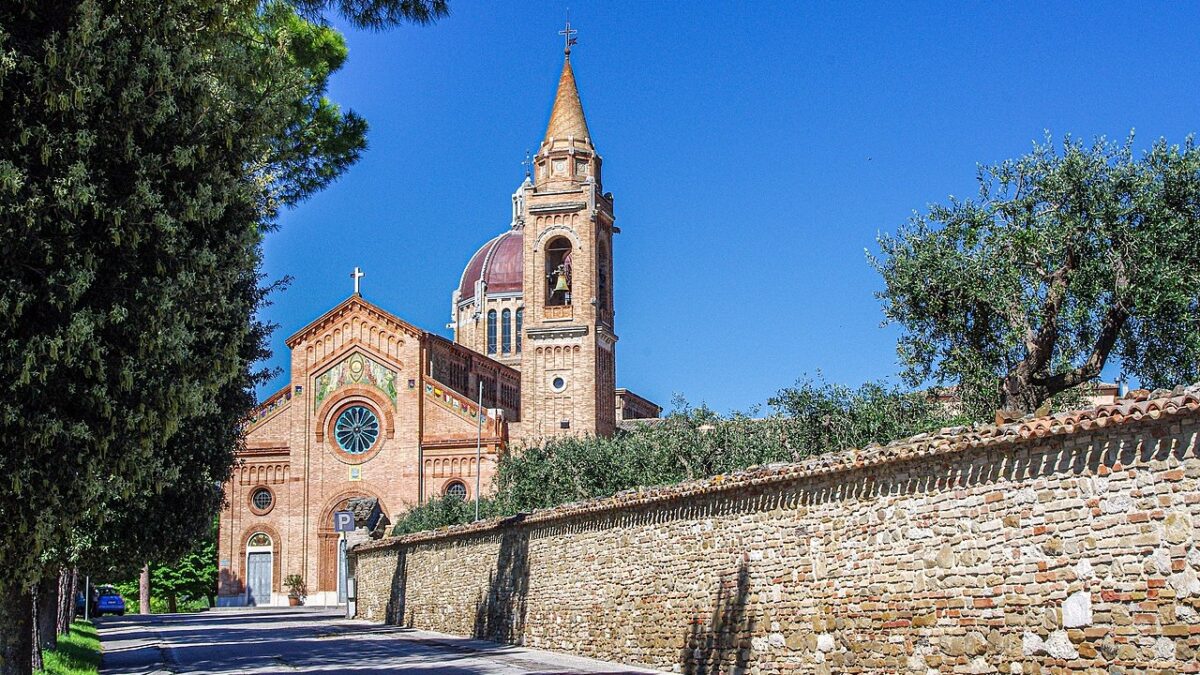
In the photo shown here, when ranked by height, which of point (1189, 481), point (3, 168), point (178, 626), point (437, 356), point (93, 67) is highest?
point (437, 356)

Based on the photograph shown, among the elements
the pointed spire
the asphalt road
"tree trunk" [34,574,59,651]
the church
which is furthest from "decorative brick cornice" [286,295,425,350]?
"tree trunk" [34,574,59,651]

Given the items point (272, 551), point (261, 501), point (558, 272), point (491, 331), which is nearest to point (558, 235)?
point (558, 272)

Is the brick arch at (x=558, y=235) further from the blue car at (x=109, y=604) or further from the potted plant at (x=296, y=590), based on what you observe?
the blue car at (x=109, y=604)

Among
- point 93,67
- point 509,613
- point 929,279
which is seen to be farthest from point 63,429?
point 509,613

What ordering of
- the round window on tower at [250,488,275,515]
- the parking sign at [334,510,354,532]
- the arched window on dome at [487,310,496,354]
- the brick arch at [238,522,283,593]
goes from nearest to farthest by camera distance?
the parking sign at [334,510,354,532], the brick arch at [238,522,283,593], the round window on tower at [250,488,275,515], the arched window on dome at [487,310,496,354]

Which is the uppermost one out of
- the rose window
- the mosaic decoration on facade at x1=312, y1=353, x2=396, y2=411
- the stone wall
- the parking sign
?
the mosaic decoration on facade at x1=312, y1=353, x2=396, y2=411

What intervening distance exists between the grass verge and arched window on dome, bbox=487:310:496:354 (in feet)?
151

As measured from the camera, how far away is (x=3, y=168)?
6641 millimetres

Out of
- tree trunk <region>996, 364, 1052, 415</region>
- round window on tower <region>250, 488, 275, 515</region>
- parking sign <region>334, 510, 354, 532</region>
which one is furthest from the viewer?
round window on tower <region>250, 488, 275, 515</region>

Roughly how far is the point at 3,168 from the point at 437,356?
49679 millimetres

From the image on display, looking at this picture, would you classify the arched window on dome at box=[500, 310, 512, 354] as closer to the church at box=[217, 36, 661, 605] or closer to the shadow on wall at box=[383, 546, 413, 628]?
the church at box=[217, 36, 661, 605]

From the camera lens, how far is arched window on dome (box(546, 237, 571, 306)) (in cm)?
5419

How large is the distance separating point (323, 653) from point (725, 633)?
9.68m

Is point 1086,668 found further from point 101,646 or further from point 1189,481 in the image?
point 101,646
